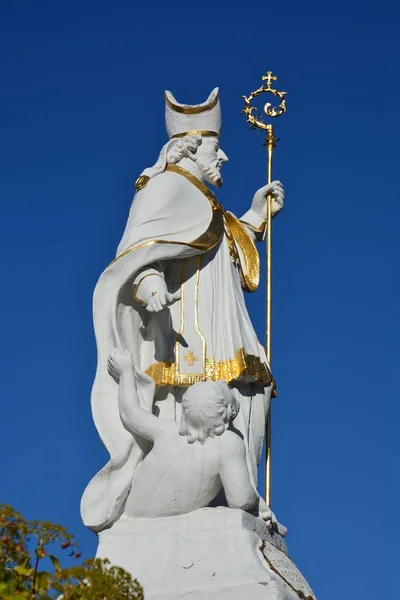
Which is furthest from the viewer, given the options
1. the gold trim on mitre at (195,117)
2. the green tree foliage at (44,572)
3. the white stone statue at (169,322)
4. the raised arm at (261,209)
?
the raised arm at (261,209)

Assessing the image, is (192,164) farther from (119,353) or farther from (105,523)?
(105,523)

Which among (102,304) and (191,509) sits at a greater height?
(102,304)

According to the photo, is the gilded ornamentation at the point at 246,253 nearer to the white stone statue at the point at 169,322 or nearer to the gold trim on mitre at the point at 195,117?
the white stone statue at the point at 169,322

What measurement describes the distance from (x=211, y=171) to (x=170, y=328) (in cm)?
162

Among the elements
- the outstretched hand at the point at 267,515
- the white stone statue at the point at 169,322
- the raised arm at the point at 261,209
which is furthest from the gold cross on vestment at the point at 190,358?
the raised arm at the point at 261,209

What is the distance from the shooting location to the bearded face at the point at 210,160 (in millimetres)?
11664

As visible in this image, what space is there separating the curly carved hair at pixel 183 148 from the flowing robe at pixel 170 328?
295 millimetres

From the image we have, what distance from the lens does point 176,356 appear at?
1064cm

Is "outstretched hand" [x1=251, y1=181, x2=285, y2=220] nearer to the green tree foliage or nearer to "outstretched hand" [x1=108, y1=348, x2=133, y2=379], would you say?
"outstretched hand" [x1=108, y1=348, x2=133, y2=379]

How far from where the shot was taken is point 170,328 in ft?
35.4

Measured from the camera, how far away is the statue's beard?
11.7 metres

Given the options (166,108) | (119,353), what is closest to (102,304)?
(119,353)

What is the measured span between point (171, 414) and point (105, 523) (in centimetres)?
102

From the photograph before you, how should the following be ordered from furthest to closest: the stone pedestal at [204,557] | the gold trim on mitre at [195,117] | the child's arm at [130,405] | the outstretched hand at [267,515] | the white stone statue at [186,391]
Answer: the gold trim on mitre at [195,117]
the outstretched hand at [267,515]
the child's arm at [130,405]
the white stone statue at [186,391]
the stone pedestal at [204,557]
